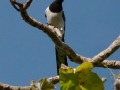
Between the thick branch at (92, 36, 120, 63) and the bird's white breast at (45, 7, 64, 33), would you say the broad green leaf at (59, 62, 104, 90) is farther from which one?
the bird's white breast at (45, 7, 64, 33)

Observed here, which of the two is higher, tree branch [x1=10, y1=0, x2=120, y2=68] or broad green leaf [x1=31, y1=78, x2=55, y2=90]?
tree branch [x1=10, y1=0, x2=120, y2=68]

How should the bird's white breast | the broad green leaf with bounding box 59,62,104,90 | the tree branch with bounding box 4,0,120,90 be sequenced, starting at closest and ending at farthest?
the broad green leaf with bounding box 59,62,104,90
the tree branch with bounding box 4,0,120,90
the bird's white breast

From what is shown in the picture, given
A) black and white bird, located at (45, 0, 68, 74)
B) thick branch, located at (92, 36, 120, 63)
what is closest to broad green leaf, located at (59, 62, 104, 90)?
thick branch, located at (92, 36, 120, 63)

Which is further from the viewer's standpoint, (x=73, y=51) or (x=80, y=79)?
(x=73, y=51)

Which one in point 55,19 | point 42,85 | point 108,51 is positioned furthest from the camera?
point 55,19

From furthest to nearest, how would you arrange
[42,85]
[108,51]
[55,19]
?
[55,19] < [108,51] < [42,85]

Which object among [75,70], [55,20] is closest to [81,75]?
[75,70]

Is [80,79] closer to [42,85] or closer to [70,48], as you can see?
[42,85]

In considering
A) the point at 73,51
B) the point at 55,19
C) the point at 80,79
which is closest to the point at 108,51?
the point at 73,51

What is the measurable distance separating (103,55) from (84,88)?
70.9 inches

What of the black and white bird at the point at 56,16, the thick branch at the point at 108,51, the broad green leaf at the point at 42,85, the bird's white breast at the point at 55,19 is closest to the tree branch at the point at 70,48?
the thick branch at the point at 108,51

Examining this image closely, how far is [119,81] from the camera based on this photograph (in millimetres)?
646

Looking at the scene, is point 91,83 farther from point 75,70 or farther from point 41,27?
point 41,27

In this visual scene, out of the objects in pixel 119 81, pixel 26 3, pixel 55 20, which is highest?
pixel 55 20
